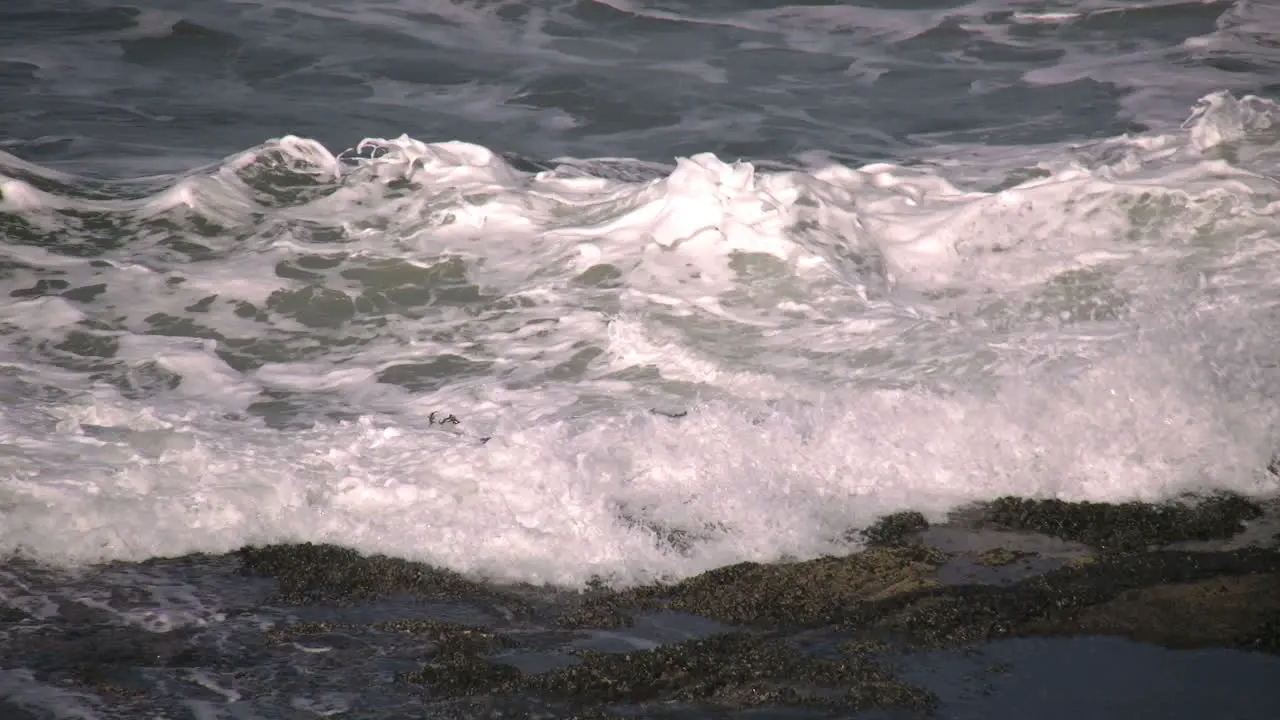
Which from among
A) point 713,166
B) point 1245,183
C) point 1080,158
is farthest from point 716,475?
point 1080,158

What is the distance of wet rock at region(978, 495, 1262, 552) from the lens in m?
5.11

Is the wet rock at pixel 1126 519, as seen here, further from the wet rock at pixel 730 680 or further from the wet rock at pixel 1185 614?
the wet rock at pixel 730 680

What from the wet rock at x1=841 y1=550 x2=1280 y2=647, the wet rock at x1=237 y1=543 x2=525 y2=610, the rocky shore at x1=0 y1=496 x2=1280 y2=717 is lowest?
the wet rock at x1=237 y1=543 x2=525 y2=610

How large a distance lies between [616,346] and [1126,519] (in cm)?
323

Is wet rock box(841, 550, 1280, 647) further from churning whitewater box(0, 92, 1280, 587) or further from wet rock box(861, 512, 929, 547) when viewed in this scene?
churning whitewater box(0, 92, 1280, 587)

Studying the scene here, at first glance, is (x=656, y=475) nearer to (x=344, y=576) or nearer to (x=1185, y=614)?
(x=344, y=576)

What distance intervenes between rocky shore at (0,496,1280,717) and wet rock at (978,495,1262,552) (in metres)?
0.01

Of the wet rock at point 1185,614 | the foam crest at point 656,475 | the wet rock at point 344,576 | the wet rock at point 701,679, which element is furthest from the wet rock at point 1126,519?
the wet rock at point 344,576

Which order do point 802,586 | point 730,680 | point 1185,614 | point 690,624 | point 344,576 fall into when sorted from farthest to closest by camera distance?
point 344,576, point 802,586, point 690,624, point 1185,614, point 730,680

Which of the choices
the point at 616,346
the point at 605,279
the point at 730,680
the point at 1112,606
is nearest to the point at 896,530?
the point at 1112,606

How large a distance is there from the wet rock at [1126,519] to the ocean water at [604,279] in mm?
155

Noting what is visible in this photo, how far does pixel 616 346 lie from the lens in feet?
25.1

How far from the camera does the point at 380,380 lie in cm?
740

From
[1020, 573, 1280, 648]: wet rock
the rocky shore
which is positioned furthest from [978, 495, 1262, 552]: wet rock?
[1020, 573, 1280, 648]: wet rock
